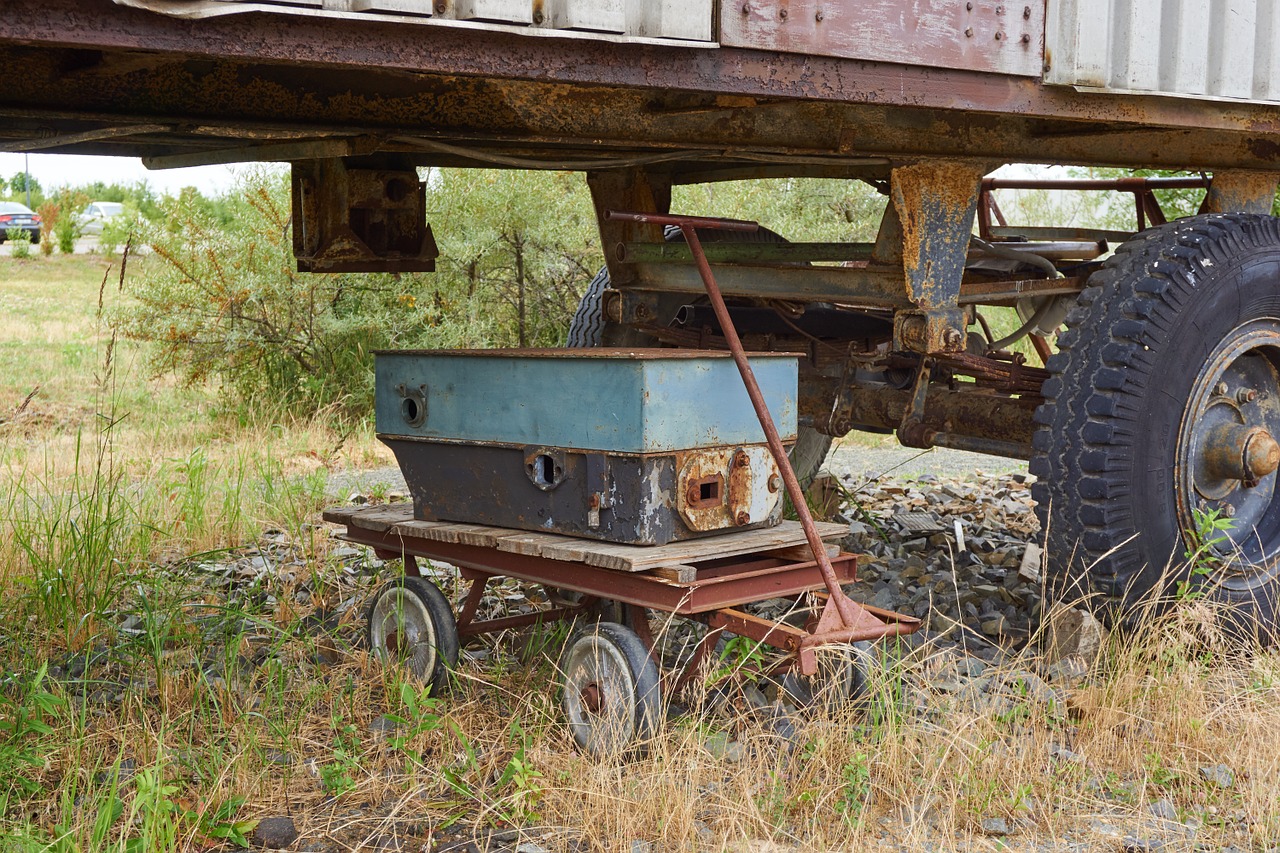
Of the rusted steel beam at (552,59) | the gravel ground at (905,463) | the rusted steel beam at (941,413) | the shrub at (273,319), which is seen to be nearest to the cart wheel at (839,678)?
the rusted steel beam at (941,413)

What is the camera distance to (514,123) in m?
3.62

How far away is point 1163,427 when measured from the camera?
409 centimetres

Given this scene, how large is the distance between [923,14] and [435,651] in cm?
236

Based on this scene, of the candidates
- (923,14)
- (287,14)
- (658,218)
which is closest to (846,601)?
(658,218)

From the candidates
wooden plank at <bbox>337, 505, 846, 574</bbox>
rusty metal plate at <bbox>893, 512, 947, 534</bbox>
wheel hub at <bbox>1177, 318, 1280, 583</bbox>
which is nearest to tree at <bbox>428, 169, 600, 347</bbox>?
Result: rusty metal plate at <bbox>893, 512, 947, 534</bbox>

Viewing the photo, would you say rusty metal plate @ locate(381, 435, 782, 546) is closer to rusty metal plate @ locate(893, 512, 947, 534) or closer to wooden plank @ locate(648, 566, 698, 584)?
wooden plank @ locate(648, 566, 698, 584)

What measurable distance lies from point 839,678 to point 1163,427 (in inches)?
56.2

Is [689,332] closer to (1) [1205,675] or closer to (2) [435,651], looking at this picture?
(2) [435,651]

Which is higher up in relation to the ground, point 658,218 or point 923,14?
point 923,14

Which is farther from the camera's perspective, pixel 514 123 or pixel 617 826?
pixel 514 123

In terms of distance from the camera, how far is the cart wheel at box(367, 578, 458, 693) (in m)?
3.86

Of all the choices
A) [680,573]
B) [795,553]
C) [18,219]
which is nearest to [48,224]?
[18,219]

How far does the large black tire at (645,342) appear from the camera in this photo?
19.0 feet

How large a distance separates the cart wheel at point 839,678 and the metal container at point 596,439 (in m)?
0.47
